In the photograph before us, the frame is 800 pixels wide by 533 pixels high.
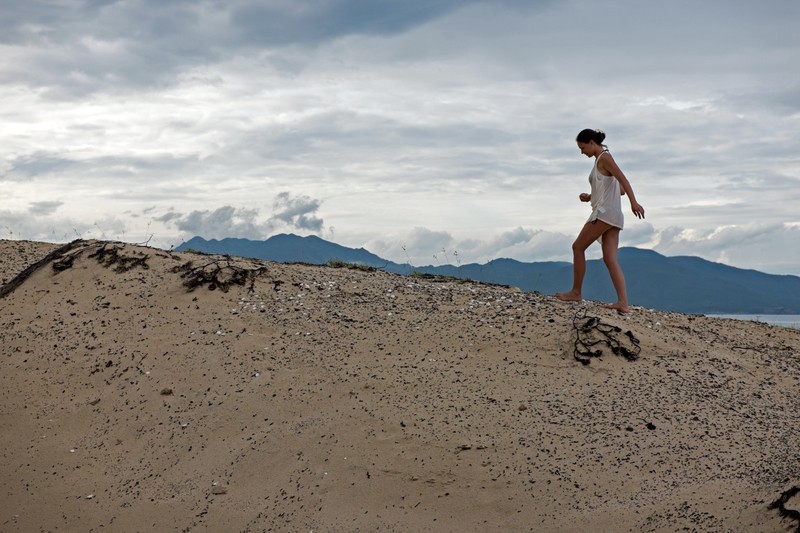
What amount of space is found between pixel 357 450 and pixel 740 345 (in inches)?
175

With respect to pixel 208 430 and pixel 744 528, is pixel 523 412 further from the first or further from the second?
pixel 208 430

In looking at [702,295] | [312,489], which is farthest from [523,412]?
[702,295]

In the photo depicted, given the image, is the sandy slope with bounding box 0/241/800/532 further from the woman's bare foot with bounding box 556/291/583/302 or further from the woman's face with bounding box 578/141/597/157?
the woman's face with bounding box 578/141/597/157

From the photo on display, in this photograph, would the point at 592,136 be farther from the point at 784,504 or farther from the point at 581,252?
the point at 784,504

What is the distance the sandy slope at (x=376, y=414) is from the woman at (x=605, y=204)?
517 mm

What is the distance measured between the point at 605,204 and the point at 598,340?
1.73 m

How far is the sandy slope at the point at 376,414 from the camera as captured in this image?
218 inches

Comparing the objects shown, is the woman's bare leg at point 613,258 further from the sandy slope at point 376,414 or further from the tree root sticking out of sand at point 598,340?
the tree root sticking out of sand at point 598,340

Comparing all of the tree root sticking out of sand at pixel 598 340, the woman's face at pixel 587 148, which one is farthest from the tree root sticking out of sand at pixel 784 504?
the woman's face at pixel 587 148

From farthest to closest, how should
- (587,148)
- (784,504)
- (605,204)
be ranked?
(587,148) < (605,204) < (784,504)

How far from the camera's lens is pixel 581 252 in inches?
334

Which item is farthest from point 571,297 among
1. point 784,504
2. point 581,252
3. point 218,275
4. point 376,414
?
point 784,504

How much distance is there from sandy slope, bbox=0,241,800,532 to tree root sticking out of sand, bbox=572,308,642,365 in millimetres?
36

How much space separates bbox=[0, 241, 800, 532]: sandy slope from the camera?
5.53 m
